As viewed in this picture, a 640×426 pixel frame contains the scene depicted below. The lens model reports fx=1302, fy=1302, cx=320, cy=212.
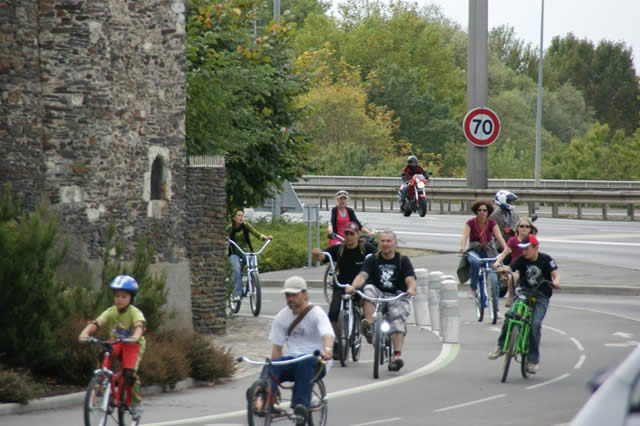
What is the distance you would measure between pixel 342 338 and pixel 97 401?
6011 millimetres

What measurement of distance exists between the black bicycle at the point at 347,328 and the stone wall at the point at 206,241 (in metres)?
3.54

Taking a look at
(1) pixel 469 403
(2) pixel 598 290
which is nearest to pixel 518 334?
(1) pixel 469 403

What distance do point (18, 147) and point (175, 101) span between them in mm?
3286

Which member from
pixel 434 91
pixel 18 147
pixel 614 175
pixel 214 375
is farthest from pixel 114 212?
pixel 434 91

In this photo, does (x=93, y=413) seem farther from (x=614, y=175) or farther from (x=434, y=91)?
(x=434, y=91)

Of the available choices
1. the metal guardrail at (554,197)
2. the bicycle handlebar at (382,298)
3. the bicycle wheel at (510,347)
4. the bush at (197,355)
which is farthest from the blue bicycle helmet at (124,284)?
the metal guardrail at (554,197)

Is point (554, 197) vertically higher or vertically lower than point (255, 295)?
higher

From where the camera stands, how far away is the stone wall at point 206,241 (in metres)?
19.5

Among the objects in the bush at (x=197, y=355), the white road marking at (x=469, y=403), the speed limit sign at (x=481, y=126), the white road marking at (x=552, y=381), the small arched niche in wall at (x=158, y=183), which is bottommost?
the white road marking at (x=552, y=381)

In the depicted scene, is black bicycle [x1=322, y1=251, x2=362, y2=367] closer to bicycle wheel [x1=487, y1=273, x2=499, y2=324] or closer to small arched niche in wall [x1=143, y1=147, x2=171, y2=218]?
small arched niche in wall [x1=143, y1=147, x2=171, y2=218]

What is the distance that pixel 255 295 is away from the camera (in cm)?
2216

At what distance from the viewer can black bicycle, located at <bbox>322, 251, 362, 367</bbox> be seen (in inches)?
634

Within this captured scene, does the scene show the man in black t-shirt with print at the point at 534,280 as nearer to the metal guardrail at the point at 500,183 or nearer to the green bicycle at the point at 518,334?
the green bicycle at the point at 518,334

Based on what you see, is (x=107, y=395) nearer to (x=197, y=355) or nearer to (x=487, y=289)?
(x=197, y=355)
